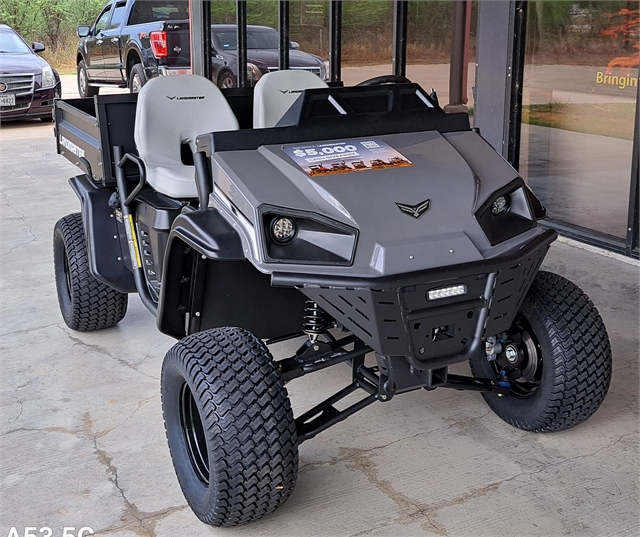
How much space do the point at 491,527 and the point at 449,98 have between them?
524 centimetres

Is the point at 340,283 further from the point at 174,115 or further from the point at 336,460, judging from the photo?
the point at 174,115

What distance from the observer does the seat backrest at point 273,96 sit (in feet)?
13.0

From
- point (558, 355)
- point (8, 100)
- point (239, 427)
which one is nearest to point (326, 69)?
point (8, 100)

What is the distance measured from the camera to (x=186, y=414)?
2.83 metres

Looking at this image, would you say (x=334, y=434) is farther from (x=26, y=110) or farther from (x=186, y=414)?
(x=26, y=110)

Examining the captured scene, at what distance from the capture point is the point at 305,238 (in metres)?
2.62

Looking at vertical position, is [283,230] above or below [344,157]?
below

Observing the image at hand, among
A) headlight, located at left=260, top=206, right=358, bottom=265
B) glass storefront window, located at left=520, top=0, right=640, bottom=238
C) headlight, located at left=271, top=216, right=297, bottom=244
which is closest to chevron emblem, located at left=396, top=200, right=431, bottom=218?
headlight, located at left=260, top=206, right=358, bottom=265

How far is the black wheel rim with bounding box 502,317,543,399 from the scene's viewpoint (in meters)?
3.08

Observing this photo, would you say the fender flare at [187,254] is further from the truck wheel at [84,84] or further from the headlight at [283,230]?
the truck wheel at [84,84]

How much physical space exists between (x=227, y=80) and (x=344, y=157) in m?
8.05

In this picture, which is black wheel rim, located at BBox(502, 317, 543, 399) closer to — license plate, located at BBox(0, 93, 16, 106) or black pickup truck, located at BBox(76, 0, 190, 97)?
black pickup truck, located at BBox(76, 0, 190, 97)

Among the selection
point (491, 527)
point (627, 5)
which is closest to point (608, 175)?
point (627, 5)

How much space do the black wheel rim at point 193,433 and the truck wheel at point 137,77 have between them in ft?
33.6
